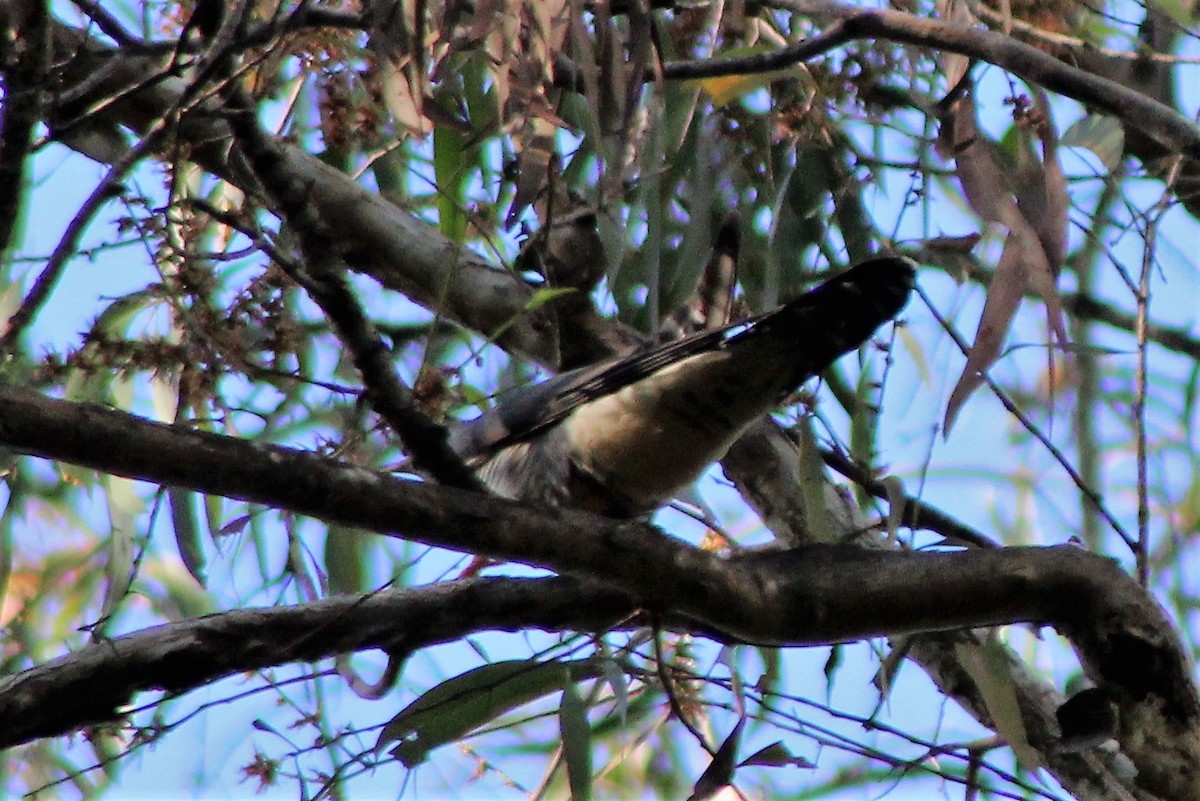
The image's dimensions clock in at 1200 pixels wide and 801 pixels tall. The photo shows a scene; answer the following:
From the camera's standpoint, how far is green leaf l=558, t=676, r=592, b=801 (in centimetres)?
212

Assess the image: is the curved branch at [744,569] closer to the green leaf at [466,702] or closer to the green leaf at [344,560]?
the green leaf at [466,702]

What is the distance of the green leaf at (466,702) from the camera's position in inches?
76.6

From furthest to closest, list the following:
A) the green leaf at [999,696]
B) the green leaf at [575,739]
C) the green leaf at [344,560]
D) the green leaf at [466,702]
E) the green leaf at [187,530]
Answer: the green leaf at [344,560]
the green leaf at [187,530]
the green leaf at [575,739]
the green leaf at [466,702]
the green leaf at [999,696]

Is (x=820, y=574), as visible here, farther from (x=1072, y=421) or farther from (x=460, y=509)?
(x=1072, y=421)

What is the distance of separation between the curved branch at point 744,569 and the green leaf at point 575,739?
35cm

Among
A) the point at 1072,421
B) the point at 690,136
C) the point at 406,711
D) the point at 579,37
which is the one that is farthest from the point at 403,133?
the point at 1072,421

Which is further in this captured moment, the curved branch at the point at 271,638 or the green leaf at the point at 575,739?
the green leaf at the point at 575,739

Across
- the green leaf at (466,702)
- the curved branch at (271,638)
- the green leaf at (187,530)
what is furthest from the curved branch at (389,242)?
the curved branch at (271,638)

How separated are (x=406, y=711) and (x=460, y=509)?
571mm

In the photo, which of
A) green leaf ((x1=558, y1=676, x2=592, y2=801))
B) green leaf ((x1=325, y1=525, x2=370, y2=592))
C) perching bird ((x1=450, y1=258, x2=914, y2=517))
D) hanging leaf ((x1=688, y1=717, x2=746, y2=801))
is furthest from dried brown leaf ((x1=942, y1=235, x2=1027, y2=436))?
green leaf ((x1=325, y1=525, x2=370, y2=592))

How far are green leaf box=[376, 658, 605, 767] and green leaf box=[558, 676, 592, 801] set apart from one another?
28 mm

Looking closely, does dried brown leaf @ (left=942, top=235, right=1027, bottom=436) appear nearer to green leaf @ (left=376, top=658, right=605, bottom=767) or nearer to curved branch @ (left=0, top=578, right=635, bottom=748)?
curved branch @ (left=0, top=578, right=635, bottom=748)

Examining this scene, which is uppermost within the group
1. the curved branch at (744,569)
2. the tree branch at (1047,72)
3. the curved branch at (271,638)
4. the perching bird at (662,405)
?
the perching bird at (662,405)

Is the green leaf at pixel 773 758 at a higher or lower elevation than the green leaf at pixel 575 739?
lower
